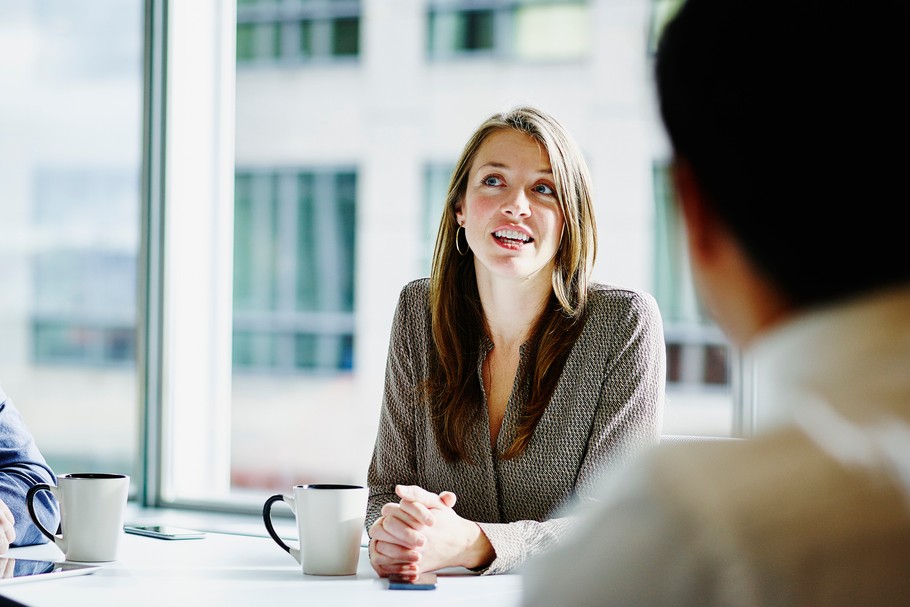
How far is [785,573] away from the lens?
0.45 meters

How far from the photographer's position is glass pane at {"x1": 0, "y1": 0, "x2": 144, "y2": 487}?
10.1 feet

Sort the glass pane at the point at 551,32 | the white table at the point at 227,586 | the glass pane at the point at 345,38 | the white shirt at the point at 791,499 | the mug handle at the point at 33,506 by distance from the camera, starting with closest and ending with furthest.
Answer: the white shirt at the point at 791,499
the white table at the point at 227,586
the mug handle at the point at 33,506
the glass pane at the point at 551,32
the glass pane at the point at 345,38

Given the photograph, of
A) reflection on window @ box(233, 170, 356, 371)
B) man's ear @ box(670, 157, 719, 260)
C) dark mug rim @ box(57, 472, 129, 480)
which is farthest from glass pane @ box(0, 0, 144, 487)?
man's ear @ box(670, 157, 719, 260)

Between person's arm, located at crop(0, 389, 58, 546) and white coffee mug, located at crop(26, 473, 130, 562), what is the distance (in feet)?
0.38

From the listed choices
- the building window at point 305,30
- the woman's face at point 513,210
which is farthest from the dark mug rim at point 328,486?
the building window at point 305,30

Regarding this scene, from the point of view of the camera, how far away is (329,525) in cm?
130

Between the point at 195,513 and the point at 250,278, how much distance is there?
4.85ft

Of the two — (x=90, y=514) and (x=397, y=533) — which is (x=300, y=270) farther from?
(x=397, y=533)

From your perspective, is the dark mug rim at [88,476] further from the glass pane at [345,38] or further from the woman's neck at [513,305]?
the glass pane at [345,38]

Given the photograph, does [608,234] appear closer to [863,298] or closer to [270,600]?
[270,600]

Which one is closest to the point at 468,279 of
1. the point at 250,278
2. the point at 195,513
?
the point at 195,513

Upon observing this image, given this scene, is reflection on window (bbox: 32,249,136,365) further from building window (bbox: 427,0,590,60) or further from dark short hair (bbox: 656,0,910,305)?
dark short hair (bbox: 656,0,910,305)

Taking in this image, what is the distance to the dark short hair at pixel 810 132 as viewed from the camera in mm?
488

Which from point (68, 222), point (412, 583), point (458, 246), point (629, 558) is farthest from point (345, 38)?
point (629, 558)
